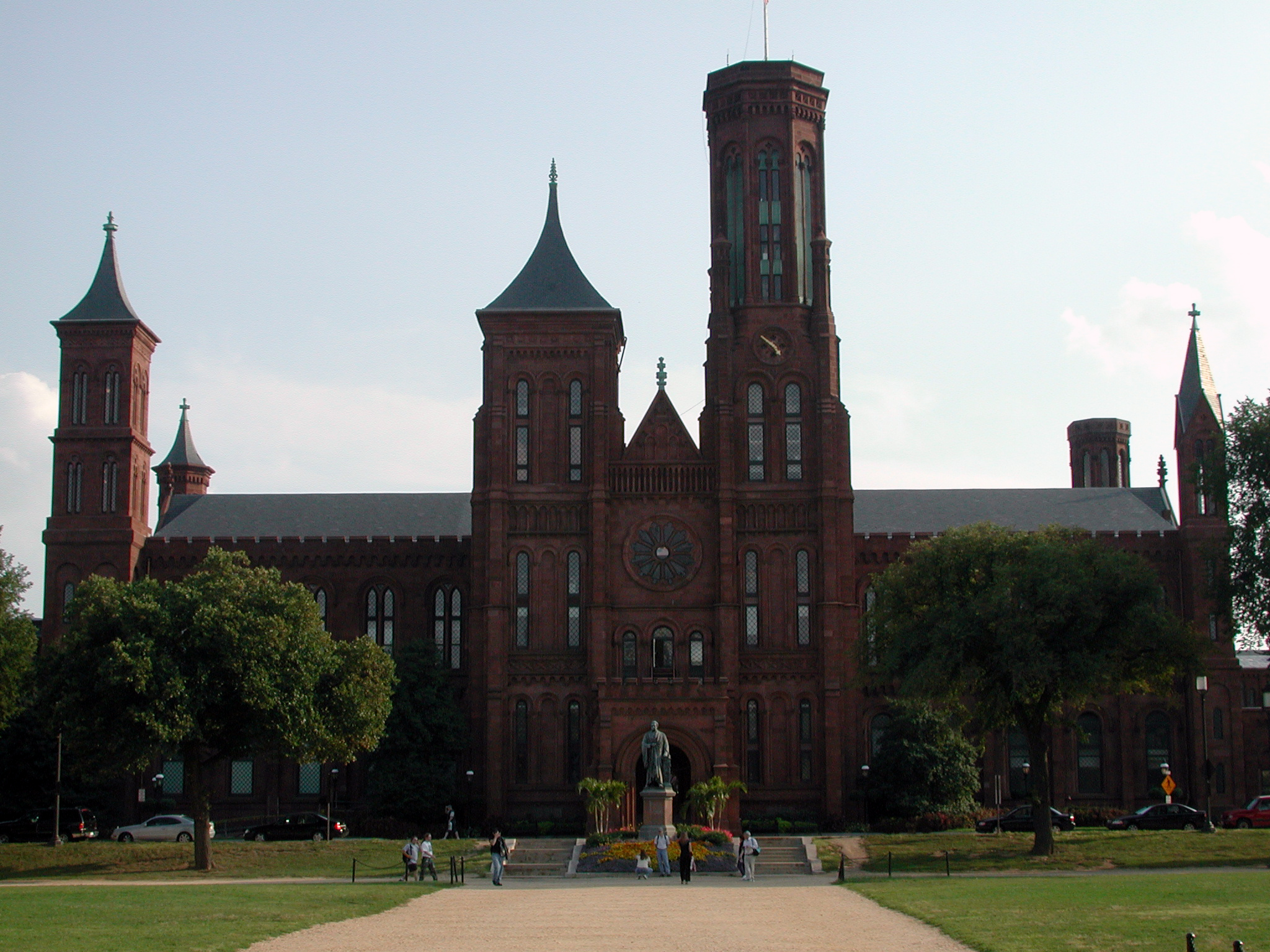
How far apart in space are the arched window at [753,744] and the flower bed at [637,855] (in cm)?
1625

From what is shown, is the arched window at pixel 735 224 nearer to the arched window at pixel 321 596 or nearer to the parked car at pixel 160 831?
the arched window at pixel 321 596

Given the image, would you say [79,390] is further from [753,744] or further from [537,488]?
[753,744]

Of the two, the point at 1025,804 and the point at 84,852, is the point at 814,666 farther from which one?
the point at 84,852

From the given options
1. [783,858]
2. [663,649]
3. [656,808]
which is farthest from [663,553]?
[783,858]

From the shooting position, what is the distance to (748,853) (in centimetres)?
5184

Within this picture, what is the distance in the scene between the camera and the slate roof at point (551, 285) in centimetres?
7500

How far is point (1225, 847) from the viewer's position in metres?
53.4

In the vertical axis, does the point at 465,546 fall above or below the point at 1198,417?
below

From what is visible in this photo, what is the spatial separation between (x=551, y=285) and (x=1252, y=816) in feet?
129

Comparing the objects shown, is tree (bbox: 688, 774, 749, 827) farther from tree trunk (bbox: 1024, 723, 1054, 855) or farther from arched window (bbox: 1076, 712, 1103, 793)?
Answer: arched window (bbox: 1076, 712, 1103, 793)

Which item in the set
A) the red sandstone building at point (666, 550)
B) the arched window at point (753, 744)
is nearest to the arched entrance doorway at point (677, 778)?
the red sandstone building at point (666, 550)

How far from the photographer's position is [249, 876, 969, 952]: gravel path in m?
29.7

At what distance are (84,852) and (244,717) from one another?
25.6 feet

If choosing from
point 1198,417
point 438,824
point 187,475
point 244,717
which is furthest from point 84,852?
point 1198,417
